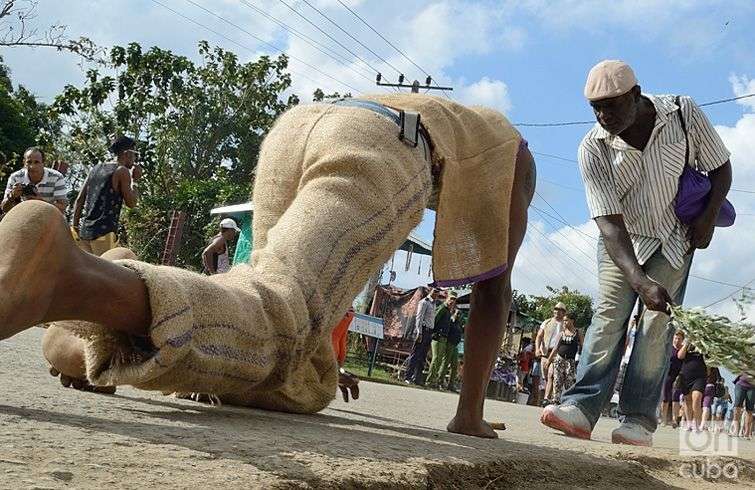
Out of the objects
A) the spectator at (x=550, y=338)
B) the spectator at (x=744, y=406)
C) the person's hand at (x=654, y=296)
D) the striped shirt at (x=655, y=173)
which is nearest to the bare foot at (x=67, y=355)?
the person's hand at (x=654, y=296)

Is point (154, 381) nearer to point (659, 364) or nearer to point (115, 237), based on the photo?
point (659, 364)

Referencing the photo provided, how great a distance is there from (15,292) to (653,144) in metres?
3.84

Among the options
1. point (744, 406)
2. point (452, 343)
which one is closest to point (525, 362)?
point (452, 343)

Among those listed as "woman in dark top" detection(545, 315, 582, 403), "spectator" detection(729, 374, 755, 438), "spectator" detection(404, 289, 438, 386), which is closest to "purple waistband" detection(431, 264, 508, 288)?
"woman in dark top" detection(545, 315, 582, 403)

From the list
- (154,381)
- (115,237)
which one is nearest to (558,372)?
(115,237)

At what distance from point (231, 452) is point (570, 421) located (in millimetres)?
3501

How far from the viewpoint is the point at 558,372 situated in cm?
1717

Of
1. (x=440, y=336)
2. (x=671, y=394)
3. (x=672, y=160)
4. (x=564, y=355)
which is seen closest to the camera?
(x=672, y=160)

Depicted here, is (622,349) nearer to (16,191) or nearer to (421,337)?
(16,191)

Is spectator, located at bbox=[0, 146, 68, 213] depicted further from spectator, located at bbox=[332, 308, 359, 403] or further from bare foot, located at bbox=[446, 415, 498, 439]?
bare foot, located at bbox=[446, 415, 498, 439]

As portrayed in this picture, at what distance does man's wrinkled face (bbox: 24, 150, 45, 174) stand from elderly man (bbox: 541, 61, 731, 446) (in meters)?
6.20

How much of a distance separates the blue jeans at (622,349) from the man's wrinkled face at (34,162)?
6258 mm

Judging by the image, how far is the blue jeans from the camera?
515 cm

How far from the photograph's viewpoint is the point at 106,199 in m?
9.12
